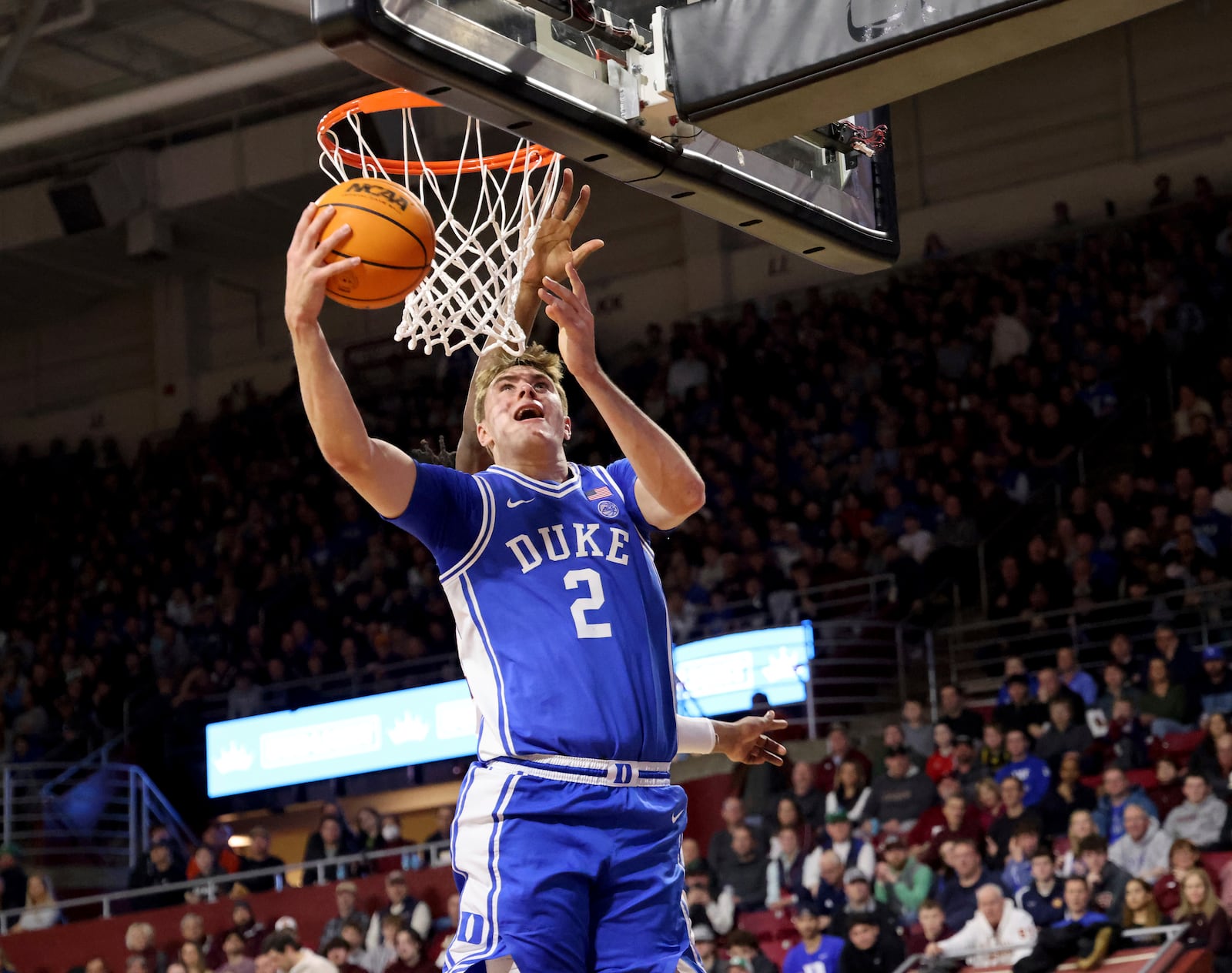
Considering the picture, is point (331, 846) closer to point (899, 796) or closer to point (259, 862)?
point (259, 862)

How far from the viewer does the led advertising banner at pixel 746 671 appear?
13.7 m

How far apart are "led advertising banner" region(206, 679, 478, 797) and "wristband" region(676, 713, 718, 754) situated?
10.6 m

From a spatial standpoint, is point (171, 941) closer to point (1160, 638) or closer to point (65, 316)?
point (1160, 638)

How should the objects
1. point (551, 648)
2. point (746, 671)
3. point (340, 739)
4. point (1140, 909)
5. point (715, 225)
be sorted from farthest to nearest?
point (715, 225) → point (340, 739) → point (746, 671) → point (1140, 909) → point (551, 648)

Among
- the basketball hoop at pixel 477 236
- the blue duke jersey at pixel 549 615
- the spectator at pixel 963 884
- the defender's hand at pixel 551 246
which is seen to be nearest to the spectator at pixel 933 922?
the spectator at pixel 963 884

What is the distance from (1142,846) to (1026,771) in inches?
47.2

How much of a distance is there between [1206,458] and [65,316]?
16469 mm

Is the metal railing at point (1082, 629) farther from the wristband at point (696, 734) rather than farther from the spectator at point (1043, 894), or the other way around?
the wristband at point (696, 734)

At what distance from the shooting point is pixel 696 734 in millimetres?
4367

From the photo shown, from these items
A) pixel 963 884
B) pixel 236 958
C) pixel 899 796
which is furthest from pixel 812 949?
pixel 236 958

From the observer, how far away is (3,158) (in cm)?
2162

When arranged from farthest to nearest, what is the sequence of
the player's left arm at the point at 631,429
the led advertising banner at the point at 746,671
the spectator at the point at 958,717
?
the led advertising banner at the point at 746,671, the spectator at the point at 958,717, the player's left arm at the point at 631,429

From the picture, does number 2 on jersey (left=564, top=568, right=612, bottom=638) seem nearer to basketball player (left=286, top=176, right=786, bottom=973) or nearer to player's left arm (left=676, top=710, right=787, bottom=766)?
basketball player (left=286, top=176, right=786, bottom=973)

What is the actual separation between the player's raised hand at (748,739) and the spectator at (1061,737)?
7.31 metres
